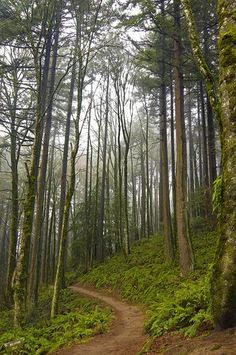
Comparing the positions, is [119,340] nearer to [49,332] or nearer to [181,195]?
[49,332]

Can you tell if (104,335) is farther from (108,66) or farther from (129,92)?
(108,66)

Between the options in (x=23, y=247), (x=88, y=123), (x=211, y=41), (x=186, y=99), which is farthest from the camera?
(x=186, y=99)

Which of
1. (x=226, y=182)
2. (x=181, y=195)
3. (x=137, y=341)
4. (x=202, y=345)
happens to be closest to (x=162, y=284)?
(x=181, y=195)

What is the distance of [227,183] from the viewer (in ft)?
13.6

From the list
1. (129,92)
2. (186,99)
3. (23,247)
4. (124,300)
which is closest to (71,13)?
(129,92)

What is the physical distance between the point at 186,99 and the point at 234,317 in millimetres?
27557

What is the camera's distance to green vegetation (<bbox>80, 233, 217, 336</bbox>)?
18.6 feet

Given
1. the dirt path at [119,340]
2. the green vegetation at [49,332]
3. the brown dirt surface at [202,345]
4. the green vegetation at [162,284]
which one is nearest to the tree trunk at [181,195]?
the green vegetation at [162,284]

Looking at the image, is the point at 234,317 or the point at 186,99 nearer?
the point at 234,317

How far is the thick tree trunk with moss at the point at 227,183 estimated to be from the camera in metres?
3.87

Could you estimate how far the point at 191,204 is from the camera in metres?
20.3

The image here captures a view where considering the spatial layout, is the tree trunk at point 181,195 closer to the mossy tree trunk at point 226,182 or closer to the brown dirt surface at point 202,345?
the brown dirt surface at point 202,345

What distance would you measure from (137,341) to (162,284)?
504 cm

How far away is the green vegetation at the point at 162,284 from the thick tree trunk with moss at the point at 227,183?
103 cm
